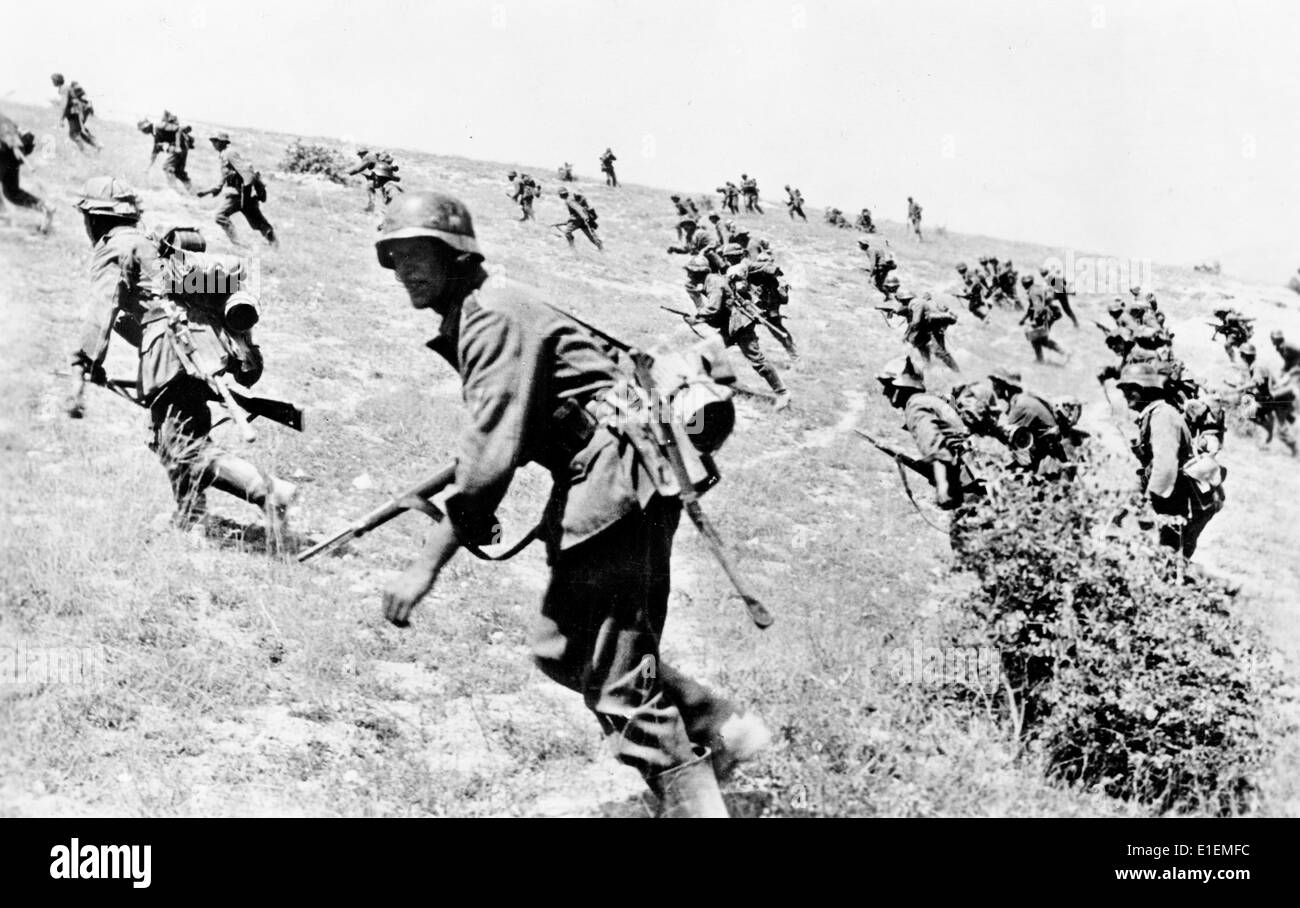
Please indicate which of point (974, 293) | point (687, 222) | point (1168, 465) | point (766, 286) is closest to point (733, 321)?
point (766, 286)

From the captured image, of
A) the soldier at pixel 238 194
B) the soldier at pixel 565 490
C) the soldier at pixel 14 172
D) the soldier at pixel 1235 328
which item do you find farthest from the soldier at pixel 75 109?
the soldier at pixel 1235 328

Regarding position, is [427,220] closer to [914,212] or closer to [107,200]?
[107,200]

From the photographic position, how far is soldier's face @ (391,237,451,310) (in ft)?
9.62

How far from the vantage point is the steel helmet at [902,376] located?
24.9 ft

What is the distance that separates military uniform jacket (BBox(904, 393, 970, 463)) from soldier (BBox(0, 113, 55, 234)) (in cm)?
963

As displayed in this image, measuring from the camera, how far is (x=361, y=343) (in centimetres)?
1154

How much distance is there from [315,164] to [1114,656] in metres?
23.1

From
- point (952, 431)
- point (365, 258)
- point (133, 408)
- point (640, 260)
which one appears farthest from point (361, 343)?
point (640, 260)

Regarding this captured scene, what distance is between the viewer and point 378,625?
5047 millimetres

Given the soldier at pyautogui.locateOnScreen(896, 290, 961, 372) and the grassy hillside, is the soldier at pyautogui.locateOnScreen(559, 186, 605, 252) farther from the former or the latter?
the soldier at pyautogui.locateOnScreen(896, 290, 961, 372)

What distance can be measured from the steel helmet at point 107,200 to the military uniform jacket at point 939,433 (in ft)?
17.6

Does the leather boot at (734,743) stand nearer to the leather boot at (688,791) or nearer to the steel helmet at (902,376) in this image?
the leather boot at (688,791)

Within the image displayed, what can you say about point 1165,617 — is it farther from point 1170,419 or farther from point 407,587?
point 407,587
